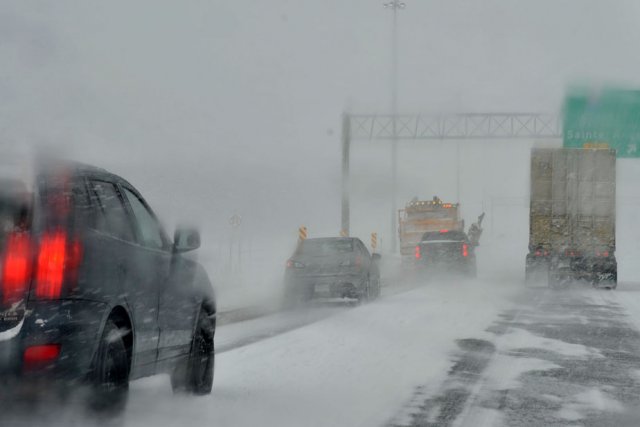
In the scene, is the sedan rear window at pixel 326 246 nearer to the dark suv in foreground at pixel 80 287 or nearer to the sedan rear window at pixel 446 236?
the sedan rear window at pixel 446 236

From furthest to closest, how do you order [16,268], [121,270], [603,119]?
[603,119] < [121,270] < [16,268]

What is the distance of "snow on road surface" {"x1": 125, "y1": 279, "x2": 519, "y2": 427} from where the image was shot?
23.6ft

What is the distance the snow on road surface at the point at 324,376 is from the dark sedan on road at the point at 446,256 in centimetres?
1556

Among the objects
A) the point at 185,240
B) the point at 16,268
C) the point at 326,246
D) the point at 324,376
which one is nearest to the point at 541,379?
the point at 324,376

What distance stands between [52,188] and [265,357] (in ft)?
18.5

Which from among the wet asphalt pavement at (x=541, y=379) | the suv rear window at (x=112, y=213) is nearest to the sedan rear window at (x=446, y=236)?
the wet asphalt pavement at (x=541, y=379)

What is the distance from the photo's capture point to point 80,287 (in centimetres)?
532

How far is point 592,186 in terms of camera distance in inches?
1104

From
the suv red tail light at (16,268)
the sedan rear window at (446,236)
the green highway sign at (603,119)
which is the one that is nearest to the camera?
the suv red tail light at (16,268)

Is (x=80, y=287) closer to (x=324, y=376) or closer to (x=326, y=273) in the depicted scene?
(x=324, y=376)

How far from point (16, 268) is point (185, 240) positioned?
2246 millimetres

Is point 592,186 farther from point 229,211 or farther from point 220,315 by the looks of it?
point 229,211

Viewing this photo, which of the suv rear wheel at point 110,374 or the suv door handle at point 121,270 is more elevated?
the suv door handle at point 121,270

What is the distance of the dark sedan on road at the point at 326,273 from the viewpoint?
19422 millimetres
